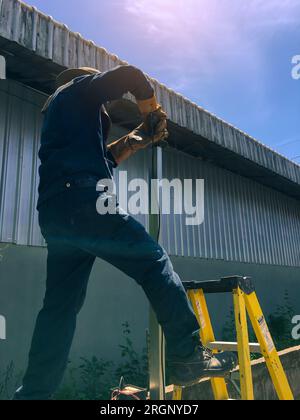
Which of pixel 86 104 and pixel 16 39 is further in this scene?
pixel 16 39

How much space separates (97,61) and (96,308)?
3.07 metres

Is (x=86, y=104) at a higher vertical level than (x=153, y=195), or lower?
higher

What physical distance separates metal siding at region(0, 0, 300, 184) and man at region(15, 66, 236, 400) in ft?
6.36

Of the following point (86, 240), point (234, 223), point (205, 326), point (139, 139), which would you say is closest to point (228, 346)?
point (205, 326)

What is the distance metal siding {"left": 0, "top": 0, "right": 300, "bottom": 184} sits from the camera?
358cm

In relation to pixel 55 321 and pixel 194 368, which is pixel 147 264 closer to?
pixel 194 368

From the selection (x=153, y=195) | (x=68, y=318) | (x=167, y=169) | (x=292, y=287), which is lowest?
(x=68, y=318)

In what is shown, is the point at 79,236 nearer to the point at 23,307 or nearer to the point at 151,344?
the point at 151,344

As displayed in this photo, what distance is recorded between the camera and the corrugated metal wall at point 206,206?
13.3ft

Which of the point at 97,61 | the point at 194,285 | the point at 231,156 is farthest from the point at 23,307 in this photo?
the point at 231,156

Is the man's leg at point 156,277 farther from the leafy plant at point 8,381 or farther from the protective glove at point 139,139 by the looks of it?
the leafy plant at point 8,381

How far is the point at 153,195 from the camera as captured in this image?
1951 millimetres

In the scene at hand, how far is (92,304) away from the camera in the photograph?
198 inches

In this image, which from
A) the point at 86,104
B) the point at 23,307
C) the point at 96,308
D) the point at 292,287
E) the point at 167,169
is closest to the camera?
the point at 86,104
